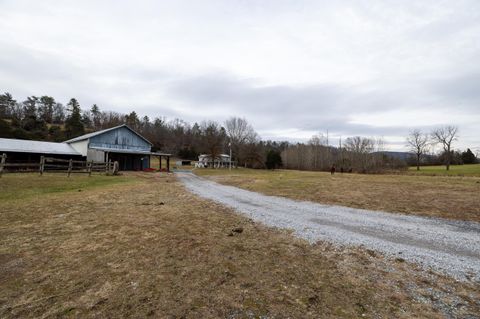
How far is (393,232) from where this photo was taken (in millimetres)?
6484

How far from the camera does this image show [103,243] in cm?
501

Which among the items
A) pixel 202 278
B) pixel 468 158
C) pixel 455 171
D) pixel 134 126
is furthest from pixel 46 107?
pixel 468 158

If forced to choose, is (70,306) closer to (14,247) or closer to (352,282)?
(14,247)

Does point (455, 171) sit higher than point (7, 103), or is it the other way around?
point (7, 103)

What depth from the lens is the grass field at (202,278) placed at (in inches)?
113

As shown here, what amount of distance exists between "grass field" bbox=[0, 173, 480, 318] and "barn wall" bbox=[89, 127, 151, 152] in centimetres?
3063

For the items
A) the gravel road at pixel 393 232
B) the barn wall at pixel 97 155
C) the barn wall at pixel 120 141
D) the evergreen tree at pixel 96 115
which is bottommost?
the gravel road at pixel 393 232

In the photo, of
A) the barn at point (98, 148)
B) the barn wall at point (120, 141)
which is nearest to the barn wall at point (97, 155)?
the barn at point (98, 148)

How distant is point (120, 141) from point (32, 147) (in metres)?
9.99

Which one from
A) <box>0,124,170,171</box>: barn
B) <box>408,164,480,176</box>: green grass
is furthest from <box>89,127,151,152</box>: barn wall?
<box>408,164,480,176</box>: green grass

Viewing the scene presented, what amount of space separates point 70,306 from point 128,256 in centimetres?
147

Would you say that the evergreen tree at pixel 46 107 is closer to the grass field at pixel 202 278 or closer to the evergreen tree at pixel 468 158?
the grass field at pixel 202 278

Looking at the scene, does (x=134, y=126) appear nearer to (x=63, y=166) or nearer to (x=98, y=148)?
(x=98, y=148)

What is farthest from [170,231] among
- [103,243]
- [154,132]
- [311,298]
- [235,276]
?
[154,132]
